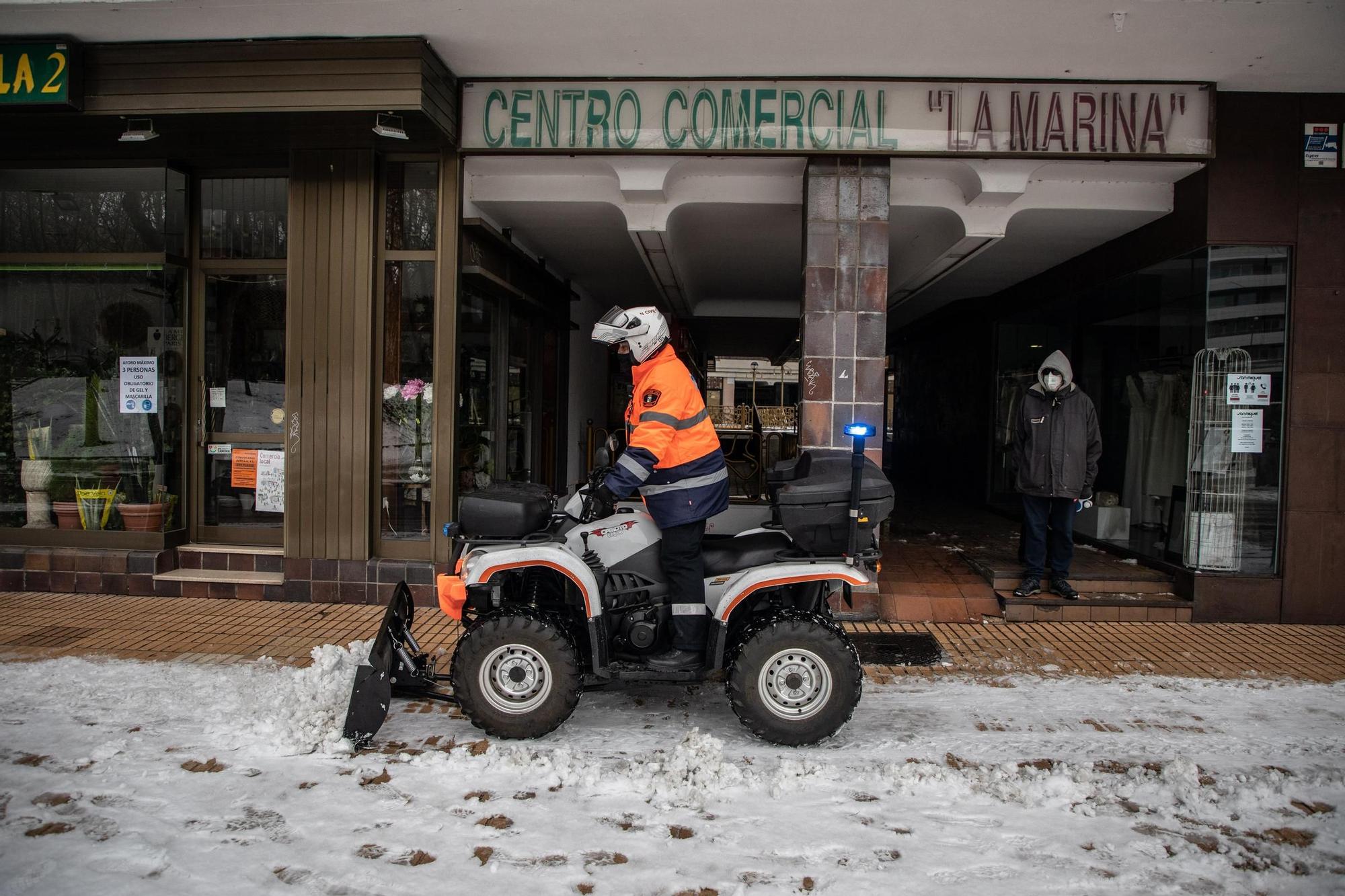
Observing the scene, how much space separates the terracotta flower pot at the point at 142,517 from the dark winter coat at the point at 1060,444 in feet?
23.1

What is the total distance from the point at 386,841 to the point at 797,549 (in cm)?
213

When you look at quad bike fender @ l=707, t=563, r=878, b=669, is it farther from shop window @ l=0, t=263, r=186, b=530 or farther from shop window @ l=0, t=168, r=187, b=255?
shop window @ l=0, t=168, r=187, b=255

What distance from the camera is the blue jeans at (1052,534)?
625cm

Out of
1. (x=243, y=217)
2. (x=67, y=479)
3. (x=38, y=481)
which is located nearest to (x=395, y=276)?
(x=243, y=217)

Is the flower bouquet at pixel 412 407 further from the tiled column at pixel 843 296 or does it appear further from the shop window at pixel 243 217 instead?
the tiled column at pixel 843 296

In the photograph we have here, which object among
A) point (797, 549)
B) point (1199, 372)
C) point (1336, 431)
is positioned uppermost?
point (1199, 372)

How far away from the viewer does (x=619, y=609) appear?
388 cm

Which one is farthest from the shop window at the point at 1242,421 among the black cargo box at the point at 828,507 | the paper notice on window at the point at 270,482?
the paper notice on window at the point at 270,482

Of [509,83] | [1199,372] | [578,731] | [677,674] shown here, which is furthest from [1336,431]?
[509,83]

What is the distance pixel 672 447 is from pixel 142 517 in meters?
5.33

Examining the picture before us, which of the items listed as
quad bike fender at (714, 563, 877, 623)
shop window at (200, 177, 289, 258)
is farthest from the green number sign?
quad bike fender at (714, 563, 877, 623)

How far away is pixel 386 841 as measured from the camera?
2.84 m

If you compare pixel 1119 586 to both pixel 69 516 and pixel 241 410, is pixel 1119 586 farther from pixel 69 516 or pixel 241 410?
pixel 69 516

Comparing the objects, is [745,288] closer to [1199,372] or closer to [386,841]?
[1199,372]
